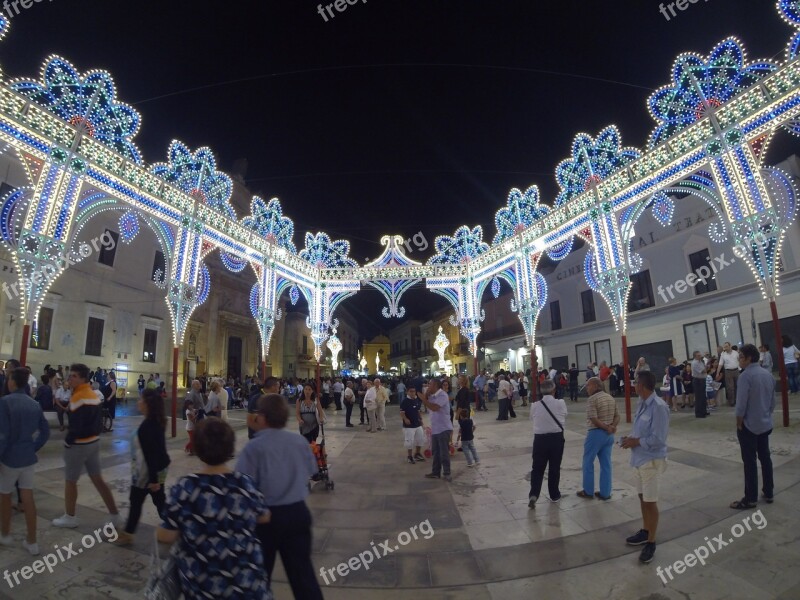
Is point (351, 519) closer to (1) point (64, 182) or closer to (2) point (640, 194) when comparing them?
(1) point (64, 182)

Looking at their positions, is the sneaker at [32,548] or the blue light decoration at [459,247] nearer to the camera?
the sneaker at [32,548]

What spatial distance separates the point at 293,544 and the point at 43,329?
18.1 m

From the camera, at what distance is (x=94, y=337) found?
17.9 m

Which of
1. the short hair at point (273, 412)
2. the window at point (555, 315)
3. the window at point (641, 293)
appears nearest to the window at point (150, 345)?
the short hair at point (273, 412)

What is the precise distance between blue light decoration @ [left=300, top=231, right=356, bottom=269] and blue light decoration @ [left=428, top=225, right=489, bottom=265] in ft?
12.0

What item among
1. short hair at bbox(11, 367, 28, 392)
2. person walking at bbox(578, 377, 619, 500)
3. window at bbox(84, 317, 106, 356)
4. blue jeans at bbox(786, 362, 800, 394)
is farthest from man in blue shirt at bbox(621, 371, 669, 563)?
window at bbox(84, 317, 106, 356)

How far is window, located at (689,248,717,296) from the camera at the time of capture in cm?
1708

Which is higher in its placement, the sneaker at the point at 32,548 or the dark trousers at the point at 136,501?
the dark trousers at the point at 136,501

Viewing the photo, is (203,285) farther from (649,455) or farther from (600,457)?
(649,455)

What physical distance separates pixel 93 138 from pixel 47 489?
21.5 feet

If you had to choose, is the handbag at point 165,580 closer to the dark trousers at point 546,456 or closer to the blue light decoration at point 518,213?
the dark trousers at point 546,456

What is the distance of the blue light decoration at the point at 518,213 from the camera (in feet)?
45.6

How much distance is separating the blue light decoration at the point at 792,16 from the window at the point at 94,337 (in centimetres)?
2295

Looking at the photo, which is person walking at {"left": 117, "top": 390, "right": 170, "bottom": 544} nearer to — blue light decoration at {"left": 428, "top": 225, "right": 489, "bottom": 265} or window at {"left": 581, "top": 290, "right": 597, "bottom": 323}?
blue light decoration at {"left": 428, "top": 225, "right": 489, "bottom": 265}
